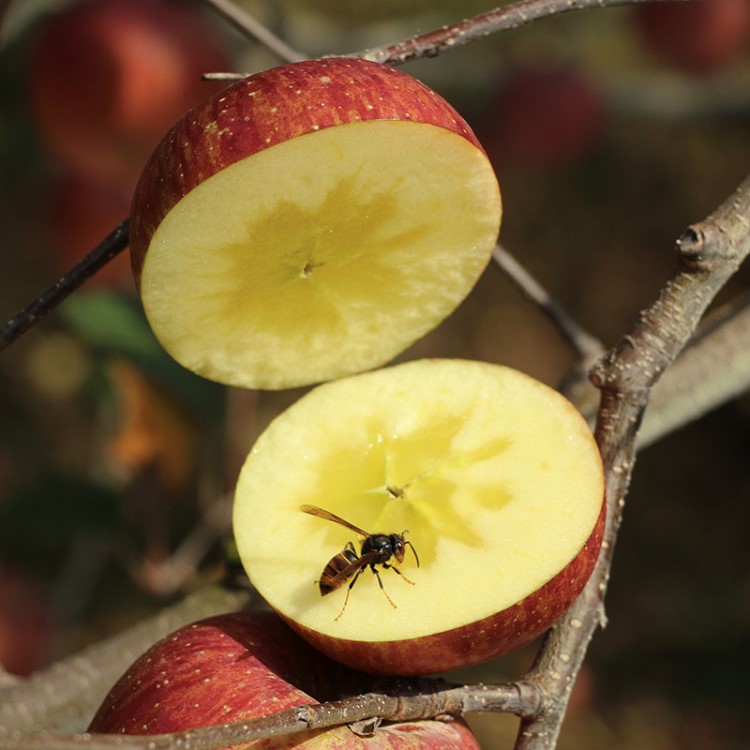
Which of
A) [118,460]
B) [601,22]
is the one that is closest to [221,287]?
[118,460]

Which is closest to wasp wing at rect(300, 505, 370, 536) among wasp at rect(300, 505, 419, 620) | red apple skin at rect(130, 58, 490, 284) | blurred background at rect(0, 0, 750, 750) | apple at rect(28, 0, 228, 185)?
wasp at rect(300, 505, 419, 620)

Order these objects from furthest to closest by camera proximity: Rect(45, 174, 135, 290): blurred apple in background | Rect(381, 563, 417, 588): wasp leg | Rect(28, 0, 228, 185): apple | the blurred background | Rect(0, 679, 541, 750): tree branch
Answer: Rect(45, 174, 135, 290): blurred apple in background, Rect(28, 0, 228, 185): apple, the blurred background, Rect(381, 563, 417, 588): wasp leg, Rect(0, 679, 541, 750): tree branch

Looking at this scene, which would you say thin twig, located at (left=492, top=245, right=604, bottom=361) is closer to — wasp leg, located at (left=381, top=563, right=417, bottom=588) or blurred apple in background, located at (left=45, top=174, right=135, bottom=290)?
wasp leg, located at (left=381, top=563, right=417, bottom=588)

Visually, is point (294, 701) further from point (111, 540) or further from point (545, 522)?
point (111, 540)

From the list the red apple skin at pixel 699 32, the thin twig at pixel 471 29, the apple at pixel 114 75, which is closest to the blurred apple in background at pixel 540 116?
the red apple skin at pixel 699 32

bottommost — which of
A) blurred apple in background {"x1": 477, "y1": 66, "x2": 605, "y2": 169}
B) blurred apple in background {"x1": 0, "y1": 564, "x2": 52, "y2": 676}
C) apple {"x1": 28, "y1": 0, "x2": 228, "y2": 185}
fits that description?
blurred apple in background {"x1": 0, "y1": 564, "x2": 52, "y2": 676}

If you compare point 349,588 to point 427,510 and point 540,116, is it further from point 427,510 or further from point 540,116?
point 540,116

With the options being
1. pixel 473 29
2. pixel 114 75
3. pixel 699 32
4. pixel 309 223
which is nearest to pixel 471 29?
pixel 473 29
